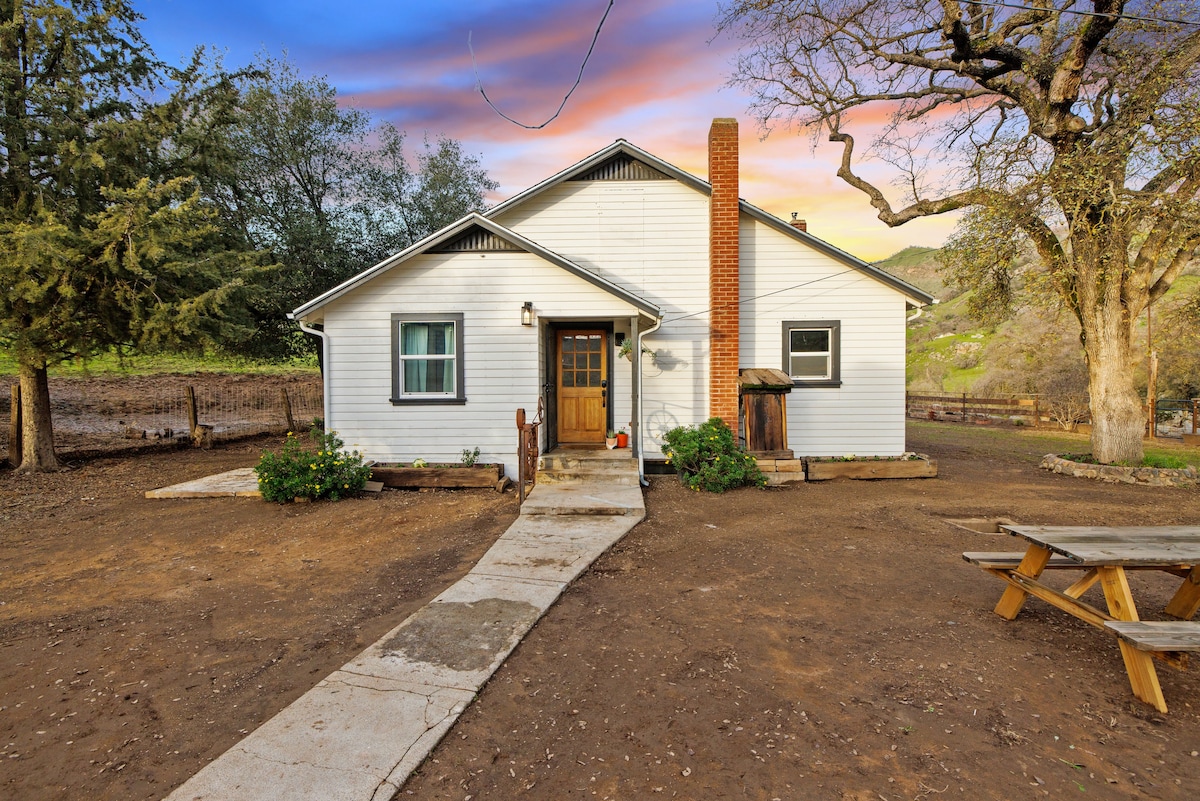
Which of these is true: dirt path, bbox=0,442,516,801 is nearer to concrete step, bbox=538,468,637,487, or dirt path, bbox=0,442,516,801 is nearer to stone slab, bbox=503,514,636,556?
stone slab, bbox=503,514,636,556

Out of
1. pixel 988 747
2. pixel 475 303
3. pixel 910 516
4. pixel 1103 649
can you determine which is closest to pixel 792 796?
pixel 988 747

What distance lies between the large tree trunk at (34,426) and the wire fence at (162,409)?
10.1ft

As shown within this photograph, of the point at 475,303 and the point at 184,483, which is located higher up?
the point at 475,303

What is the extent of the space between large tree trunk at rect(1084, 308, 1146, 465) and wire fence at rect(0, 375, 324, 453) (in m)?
19.3

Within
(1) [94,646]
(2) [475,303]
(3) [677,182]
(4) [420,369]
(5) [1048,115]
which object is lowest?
(1) [94,646]

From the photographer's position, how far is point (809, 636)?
13.8ft

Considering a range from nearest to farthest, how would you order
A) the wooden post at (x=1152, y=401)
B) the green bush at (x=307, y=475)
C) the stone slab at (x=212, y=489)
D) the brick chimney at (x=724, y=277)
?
the green bush at (x=307, y=475), the stone slab at (x=212, y=489), the brick chimney at (x=724, y=277), the wooden post at (x=1152, y=401)

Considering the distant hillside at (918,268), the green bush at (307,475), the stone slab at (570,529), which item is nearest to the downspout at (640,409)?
the stone slab at (570,529)

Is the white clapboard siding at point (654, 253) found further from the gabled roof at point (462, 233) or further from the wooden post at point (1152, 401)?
the wooden post at point (1152, 401)

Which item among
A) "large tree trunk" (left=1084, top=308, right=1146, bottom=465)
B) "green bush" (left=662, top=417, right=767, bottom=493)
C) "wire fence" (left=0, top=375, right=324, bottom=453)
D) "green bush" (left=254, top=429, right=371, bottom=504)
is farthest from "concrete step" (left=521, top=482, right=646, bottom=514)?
"wire fence" (left=0, top=375, right=324, bottom=453)

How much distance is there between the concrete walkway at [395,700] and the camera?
263cm

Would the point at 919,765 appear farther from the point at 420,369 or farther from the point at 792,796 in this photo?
the point at 420,369

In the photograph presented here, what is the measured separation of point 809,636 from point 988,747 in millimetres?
1359

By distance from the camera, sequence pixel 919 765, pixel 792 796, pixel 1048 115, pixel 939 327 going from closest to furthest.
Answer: pixel 792 796 < pixel 919 765 < pixel 1048 115 < pixel 939 327
